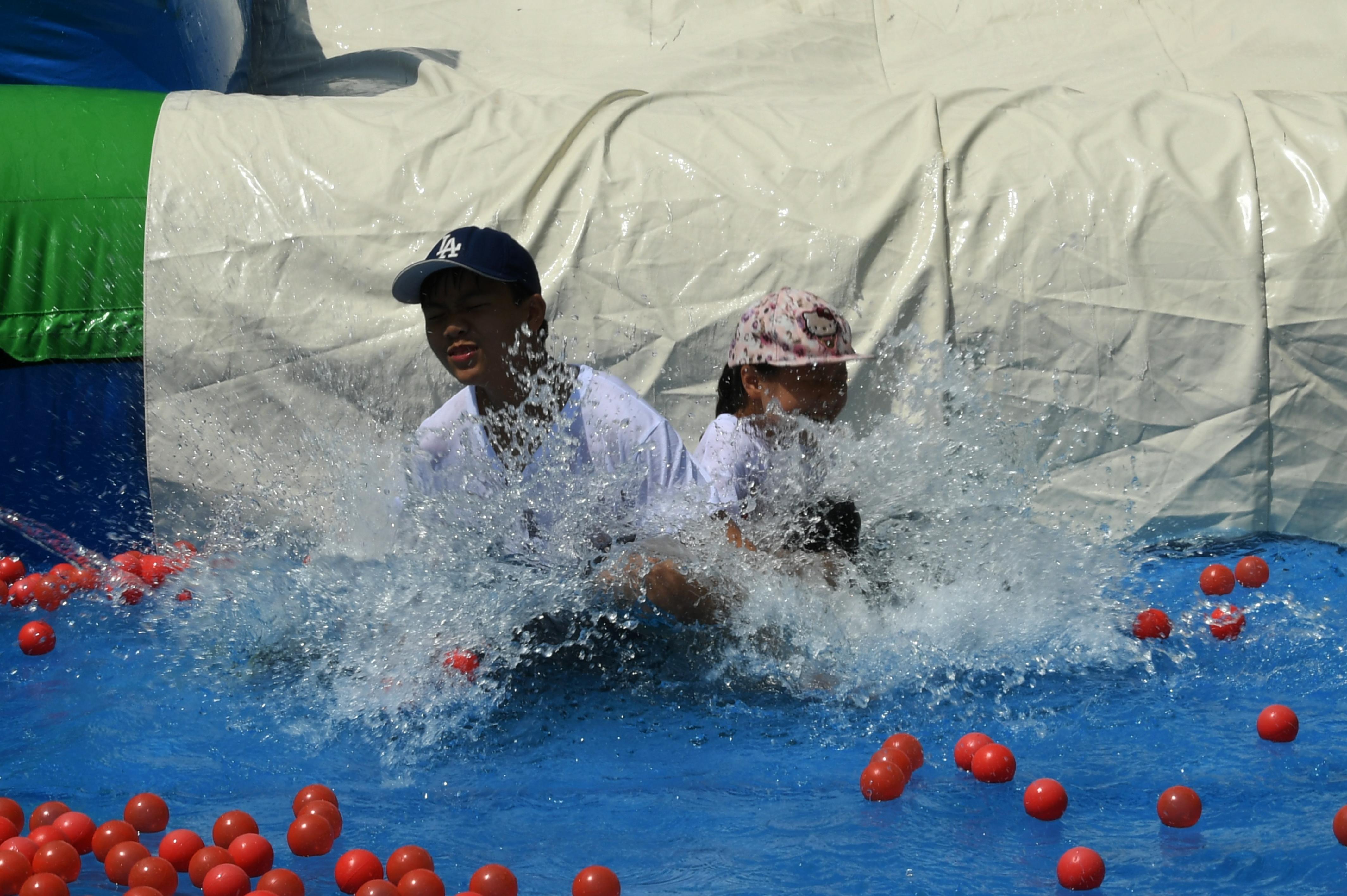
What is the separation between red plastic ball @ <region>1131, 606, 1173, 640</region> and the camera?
258cm

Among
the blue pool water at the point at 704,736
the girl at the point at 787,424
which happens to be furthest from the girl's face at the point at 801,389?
the blue pool water at the point at 704,736

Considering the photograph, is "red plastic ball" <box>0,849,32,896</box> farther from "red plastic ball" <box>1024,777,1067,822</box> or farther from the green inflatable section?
the green inflatable section

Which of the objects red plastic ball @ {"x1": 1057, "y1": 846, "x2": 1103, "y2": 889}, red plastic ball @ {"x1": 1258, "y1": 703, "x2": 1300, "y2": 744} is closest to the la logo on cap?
red plastic ball @ {"x1": 1057, "y1": 846, "x2": 1103, "y2": 889}

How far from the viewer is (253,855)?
66.8 inches

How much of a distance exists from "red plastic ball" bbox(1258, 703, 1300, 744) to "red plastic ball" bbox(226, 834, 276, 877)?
1.59m

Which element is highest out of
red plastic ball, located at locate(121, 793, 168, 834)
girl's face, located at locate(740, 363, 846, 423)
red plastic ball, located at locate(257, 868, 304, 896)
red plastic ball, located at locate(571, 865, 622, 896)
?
girl's face, located at locate(740, 363, 846, 423)

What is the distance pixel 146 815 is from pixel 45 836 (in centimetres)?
14

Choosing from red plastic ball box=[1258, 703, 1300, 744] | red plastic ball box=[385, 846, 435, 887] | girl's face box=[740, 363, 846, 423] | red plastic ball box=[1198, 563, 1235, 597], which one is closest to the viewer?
red plastic ball box=[385, 846, 435, 887]

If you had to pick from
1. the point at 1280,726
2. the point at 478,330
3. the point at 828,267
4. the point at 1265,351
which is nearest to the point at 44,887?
the point at 478,330

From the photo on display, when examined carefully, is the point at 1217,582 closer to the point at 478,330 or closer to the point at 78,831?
the point at 478,330

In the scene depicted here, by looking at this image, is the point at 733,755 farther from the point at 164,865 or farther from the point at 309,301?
the point at 309,301

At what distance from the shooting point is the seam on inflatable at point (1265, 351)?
3.24 metres

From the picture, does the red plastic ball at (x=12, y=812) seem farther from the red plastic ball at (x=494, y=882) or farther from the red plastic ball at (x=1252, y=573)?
the red plastic ball at (x=1252, y=573)

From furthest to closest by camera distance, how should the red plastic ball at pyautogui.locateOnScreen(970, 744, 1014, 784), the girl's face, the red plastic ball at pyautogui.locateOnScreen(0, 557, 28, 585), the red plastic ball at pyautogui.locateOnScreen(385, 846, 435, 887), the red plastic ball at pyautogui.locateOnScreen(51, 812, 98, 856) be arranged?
the red plastic ball at pyautogui.locateOnScreen(0, 557, 28, 585), the girl's face, the red plastic ball at pyautogui.locateOnScreen(970, 744, 1014, 784), the red plastic ball at pyautogui.locateOnScreen(51, 812, 98, 856), the red plastic ball at pyautogui.locateOnScreen(385, 846, 435, 887)
